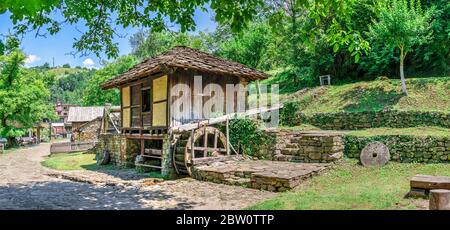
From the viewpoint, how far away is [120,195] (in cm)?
999

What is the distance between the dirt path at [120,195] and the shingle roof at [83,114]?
28.8 metres

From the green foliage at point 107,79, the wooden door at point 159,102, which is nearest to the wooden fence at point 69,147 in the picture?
the wooden door at point 159,102

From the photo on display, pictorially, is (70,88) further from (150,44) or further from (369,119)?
(369,119)

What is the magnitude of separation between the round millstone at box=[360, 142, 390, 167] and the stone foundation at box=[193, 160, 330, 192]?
3.95ft

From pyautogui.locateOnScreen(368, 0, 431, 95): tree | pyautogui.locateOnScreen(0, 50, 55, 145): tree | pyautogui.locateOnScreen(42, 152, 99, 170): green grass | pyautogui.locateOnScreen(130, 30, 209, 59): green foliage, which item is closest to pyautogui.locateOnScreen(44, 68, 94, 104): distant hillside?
pyautogui.locateOnScreen(130, 30, 209, 59): green foliage

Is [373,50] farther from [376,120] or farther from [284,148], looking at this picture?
[284,148]

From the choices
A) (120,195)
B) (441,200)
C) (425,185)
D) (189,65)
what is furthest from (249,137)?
(441,200)

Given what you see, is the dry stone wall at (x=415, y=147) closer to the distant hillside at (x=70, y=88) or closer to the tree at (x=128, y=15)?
the tree at (x=128, y=15)

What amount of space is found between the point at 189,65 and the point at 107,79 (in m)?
37.2

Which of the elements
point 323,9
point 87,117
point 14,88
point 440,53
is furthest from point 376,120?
point 87,117

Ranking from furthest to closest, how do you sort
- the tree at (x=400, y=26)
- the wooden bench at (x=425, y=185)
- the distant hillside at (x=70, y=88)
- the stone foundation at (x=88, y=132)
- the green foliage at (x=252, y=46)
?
the distant hillside at (x=70, y=88), the stone foundation at (x=88, y=132), the green foliage at (x=252, y=46), the tree at (x=400, y=26), the wooden bench at (x=425, y=185)

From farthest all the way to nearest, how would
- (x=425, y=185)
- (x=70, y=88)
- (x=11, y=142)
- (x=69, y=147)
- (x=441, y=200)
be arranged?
(x=70, y=88), (x=11, y=142), (x=69, y=147), (x=425, y=185), (x=441, y=200)

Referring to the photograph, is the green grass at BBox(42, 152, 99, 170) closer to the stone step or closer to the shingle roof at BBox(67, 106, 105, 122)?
the stone step

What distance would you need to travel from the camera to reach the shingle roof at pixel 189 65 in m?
13.3
